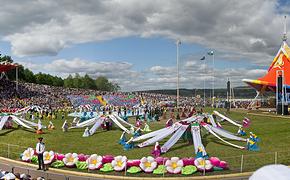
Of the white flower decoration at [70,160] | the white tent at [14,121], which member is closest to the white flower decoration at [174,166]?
the white flower decoration at [70,160]

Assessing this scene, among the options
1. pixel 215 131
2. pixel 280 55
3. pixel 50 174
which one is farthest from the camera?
pixel 280 55

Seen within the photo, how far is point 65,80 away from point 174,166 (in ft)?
401

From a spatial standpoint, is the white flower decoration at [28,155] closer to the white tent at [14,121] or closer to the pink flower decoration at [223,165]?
the pink flower decoration at [223,165]

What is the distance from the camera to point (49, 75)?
127000mm

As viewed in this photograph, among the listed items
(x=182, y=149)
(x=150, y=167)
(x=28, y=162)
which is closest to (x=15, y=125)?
(x=28, y=162)

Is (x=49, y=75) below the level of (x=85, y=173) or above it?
above

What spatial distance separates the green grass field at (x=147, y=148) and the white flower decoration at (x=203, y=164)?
923 mm

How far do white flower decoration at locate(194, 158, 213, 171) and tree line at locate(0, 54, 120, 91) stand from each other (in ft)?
315

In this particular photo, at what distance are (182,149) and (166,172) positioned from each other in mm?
4947

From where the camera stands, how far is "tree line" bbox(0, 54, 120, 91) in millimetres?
110912

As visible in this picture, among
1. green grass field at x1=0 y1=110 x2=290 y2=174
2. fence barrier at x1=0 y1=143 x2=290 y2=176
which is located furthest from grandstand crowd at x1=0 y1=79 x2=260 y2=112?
fence barrier at x1=0 y1=143 x2=290 y2=176

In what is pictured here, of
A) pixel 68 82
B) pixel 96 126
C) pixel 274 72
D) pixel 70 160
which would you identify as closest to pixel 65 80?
pixel 68 82

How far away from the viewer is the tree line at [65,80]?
110912 millimetres

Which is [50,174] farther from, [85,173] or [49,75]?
[49,75]
